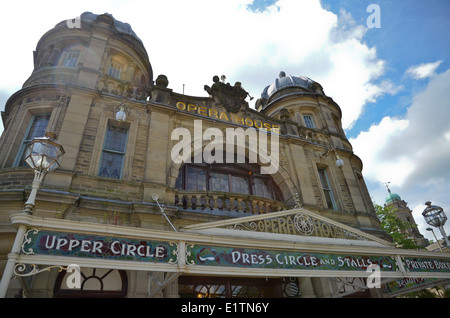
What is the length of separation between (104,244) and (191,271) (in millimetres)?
1529

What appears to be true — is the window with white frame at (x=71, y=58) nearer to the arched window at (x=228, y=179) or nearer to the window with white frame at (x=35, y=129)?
the window with white frame at (x=35, y=129)

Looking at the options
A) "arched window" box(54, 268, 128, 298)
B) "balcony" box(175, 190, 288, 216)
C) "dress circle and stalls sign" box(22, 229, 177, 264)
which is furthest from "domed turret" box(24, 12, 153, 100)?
"dress circle and stalls sign" box(22, 229, 177, 264)

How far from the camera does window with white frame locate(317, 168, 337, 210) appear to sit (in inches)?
488

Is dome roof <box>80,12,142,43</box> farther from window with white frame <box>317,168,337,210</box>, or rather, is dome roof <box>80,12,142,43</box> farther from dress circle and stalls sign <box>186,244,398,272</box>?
dress circle and stalls sign <box>186,244,398,272</box>

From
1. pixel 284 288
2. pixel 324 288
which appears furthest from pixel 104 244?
pixel 324 288

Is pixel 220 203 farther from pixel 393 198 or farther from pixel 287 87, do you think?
pixel 393 198

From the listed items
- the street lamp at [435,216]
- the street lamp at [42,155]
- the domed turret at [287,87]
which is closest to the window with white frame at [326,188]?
the street lamp at [435,216]

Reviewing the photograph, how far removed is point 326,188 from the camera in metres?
12.8

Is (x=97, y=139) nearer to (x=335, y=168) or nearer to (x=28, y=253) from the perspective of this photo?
(x=28, y=253)

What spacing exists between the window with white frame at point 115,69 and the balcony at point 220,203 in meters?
7.63

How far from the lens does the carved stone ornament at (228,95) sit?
41.3ft

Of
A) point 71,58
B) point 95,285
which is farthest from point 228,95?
point 95,285

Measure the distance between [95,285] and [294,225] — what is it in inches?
214

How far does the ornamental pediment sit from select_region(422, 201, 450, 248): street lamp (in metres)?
2.28
